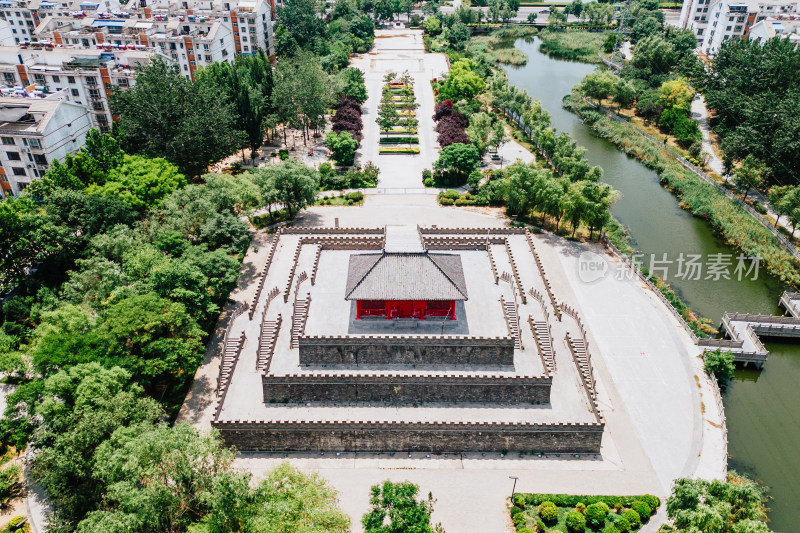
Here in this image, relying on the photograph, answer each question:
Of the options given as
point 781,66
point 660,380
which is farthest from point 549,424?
point 781,66

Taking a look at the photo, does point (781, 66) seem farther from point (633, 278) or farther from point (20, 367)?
point (20, 367)

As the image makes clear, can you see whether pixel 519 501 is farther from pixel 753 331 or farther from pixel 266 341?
pixel 753 331

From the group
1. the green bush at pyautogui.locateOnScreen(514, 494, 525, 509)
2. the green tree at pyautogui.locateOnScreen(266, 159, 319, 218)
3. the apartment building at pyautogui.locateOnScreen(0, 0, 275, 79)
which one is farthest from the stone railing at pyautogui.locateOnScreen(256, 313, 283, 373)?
the apartment building at pyautogui.locateOnScreen(0, 0, 275, 79)

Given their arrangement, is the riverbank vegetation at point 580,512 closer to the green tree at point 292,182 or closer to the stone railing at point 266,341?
the stone railing at point 266,341

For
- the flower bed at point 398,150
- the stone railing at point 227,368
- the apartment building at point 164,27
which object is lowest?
the stone railing at point 227,368

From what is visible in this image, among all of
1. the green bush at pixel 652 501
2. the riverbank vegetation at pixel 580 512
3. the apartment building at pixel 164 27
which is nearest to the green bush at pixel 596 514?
the riverbank vegetation at pixel 580 512

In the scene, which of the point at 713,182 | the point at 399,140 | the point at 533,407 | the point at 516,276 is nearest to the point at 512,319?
the point at 516,276
